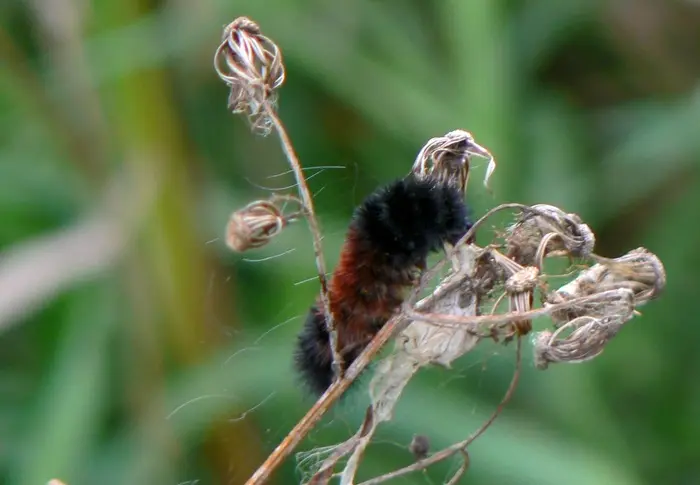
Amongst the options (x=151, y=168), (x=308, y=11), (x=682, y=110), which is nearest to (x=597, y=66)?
(x=682, y=110)

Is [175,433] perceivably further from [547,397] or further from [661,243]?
[661,243]

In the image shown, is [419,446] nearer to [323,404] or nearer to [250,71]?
[323,404]

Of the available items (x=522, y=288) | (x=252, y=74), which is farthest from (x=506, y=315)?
(x=252, y=74)

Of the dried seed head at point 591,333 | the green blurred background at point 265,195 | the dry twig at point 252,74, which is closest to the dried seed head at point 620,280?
the dried seed head at point 591,333

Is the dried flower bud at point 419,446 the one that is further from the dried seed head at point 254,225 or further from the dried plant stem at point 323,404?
the dried seed head at point 254,225

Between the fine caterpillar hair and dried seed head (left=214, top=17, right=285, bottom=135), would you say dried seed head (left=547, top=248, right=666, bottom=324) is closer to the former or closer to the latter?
the fine caterpillar hair

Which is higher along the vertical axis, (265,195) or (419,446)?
(265,195)
